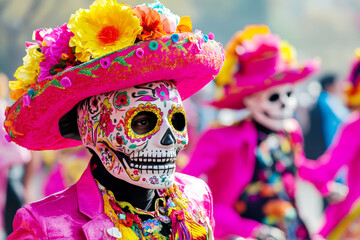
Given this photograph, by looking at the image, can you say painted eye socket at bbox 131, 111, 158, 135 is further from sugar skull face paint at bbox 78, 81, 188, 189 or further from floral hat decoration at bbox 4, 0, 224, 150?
floral hat decoration at bbox 4, 0, 224, 150

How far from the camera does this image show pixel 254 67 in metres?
5.43

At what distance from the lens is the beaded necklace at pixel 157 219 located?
2809 millimetres

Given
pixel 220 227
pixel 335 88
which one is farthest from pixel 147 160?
pixel 335 88

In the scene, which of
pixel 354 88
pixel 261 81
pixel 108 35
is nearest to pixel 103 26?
pixel 108 35

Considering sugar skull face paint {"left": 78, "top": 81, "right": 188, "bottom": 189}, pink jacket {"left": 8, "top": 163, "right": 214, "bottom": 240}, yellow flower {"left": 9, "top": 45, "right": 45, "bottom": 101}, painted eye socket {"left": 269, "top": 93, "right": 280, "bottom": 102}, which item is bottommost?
pink jacket {"left": 8, "top": 163, "right": 214, "bottom": 240}

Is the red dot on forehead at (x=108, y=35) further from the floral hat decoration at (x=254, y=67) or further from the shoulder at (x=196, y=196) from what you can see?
the floral hat decoration at (x=254, y=67)

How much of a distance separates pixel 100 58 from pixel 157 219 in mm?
723

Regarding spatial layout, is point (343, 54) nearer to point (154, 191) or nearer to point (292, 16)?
point (292, 16)

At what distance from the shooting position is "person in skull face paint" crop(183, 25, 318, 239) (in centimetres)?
515

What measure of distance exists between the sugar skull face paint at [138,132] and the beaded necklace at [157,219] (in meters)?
0.12

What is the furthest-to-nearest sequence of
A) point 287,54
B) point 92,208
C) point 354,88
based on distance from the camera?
point 354,88
point 287,54
point 92,208

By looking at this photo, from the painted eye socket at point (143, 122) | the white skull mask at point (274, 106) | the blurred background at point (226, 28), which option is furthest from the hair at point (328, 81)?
the painted eye socket at point (143, 122)

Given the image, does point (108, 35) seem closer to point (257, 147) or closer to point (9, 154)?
point (257, 147)

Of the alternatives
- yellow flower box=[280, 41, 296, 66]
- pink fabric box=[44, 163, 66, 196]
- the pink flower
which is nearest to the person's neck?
the pink flower
